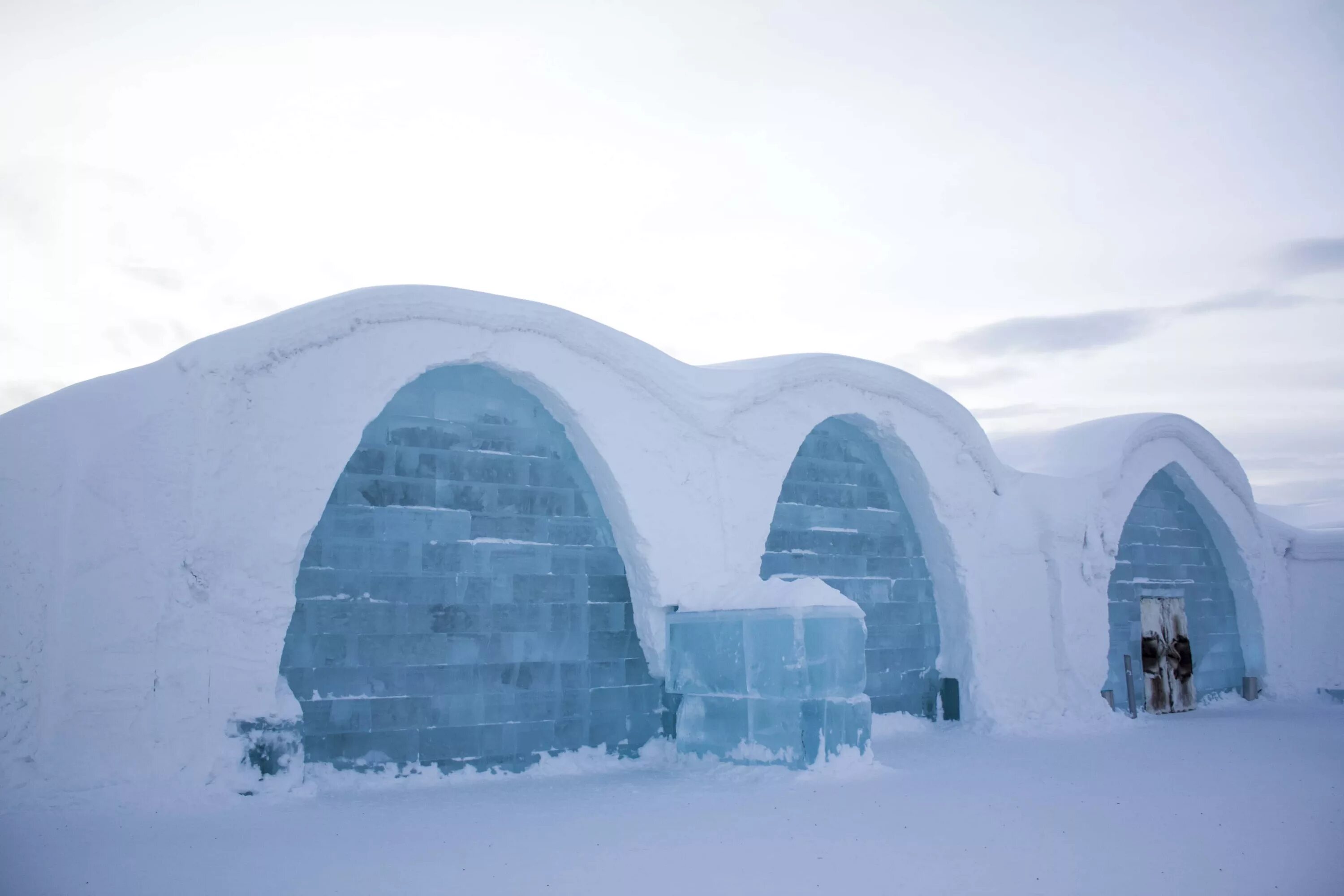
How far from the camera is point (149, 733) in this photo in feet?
21.5

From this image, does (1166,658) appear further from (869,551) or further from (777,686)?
(777,686)

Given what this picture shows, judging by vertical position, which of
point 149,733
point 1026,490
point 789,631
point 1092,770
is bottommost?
point 1092,770

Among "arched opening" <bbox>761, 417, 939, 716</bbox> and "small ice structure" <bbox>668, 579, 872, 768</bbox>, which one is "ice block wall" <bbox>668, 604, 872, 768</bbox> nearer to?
"small ice structure" <bbox>668, 579, 872, 768</bbox>

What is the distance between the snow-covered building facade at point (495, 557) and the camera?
6684 mm

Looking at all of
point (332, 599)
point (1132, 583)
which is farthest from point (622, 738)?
point (1132, 583)

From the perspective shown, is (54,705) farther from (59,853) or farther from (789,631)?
(789,631)

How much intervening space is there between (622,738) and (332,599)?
2778 millimetres

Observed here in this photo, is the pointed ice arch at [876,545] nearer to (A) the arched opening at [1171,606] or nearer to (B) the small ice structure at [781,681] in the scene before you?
(B) the small ice structure at [781,681]

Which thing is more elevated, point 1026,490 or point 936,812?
point 1026,490

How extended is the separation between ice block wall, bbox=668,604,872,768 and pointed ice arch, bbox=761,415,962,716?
201 centimetres

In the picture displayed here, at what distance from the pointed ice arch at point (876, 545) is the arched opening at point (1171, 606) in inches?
124

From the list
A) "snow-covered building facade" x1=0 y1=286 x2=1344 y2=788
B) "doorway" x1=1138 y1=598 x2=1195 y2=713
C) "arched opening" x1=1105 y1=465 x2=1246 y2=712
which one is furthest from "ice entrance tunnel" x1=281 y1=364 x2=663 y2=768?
"doorway" x1=1138 y1=598 x2=1195 y2=713

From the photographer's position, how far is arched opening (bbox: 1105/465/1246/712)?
42.7 feet

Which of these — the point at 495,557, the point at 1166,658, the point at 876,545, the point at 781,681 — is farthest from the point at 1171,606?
the point at 495,557
